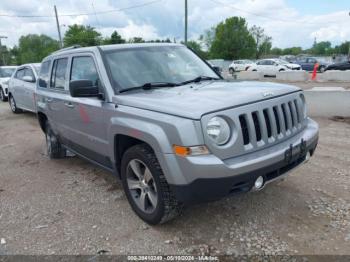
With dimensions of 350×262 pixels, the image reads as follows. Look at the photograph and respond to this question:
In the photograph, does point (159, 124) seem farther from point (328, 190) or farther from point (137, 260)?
point (328, 190)

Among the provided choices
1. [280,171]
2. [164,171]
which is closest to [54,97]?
[164,171]

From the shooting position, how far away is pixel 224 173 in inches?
109

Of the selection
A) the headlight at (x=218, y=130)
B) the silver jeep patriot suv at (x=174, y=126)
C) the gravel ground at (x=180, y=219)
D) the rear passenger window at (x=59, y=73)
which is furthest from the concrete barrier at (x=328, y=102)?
the headlight at (x=218, y=130)

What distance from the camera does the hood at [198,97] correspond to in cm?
289

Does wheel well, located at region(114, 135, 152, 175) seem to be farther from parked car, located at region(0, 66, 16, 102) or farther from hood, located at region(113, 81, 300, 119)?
parked car, located at region(0, 66, 16, 102)

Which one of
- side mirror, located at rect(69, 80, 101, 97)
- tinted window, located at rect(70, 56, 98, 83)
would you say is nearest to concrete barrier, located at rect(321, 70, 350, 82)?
tinted window, located at rect(70, 56, 98, 83)

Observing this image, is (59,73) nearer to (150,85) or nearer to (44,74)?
(44,74)

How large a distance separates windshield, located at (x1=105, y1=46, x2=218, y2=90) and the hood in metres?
0.23

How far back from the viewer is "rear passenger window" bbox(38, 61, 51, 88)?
218 inches

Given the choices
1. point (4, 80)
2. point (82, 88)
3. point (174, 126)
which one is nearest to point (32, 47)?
point (4, 80)

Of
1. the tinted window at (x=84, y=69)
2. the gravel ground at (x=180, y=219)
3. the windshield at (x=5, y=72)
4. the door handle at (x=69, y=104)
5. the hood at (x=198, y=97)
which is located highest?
the tinted window at (x=84, y=69)

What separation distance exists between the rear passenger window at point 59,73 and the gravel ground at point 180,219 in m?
1.38

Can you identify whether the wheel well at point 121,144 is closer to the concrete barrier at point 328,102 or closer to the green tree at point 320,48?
the concrete barrier at point 328,102

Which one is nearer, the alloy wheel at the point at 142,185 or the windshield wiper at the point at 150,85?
the alloy wheel at the point at 142,185
